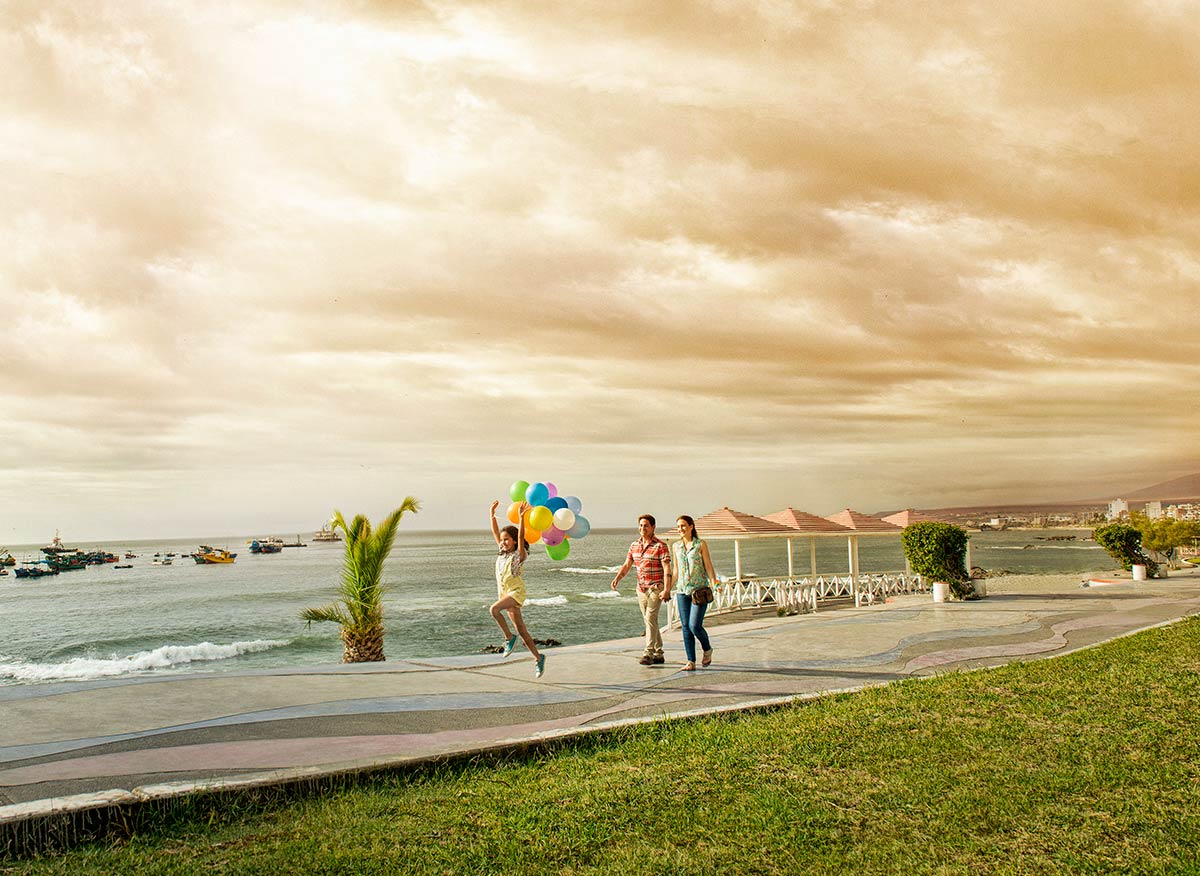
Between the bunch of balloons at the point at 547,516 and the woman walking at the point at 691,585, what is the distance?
123 centimetres

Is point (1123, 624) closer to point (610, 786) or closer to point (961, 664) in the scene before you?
point (961, 664)

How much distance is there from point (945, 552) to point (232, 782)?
18.5m

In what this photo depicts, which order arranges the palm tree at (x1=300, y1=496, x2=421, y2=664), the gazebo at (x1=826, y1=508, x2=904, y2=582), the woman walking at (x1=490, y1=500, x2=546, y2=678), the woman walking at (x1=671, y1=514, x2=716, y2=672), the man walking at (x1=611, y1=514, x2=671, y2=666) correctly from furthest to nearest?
the gazebo at (x1=826, y1=508, x2=904, y2=582)
the palm tree at (x1=300, y1=496, x2=421, y2=664)
the man walking at (x1=611, y1=514, x2=671, y2=666)
the woman walking at (x1=671, y1=514, x2=716, y2=672)
the woman walking at (x1=490, y1=500, x2=546, y2=678)

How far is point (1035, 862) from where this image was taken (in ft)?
13.4

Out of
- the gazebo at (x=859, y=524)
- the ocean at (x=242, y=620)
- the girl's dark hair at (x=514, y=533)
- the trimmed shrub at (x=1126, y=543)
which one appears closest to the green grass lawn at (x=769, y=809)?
the girl's dark hair at (x=514, y=533)

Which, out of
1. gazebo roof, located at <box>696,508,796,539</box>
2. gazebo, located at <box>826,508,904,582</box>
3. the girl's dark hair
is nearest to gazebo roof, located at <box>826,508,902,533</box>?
gazebo, located at <box>826,508,904,582</box>

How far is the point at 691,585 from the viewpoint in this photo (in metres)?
10.1

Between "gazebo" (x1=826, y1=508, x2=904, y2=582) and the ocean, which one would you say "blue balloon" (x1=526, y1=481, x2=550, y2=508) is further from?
"gazebo" (x1=826, y1=508, x2=904, y2=582)

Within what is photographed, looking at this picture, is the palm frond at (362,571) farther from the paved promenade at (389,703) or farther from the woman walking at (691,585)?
the woman walking at (691,585)

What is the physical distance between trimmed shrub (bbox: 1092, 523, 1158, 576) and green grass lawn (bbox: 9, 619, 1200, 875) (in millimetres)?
24923

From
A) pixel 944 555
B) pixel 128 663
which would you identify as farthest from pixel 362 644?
pixel 128 663

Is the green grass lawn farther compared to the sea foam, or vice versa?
the sea foam

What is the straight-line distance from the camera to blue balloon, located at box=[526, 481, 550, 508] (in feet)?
35.7

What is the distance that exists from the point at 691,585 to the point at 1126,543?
24.8 meters
